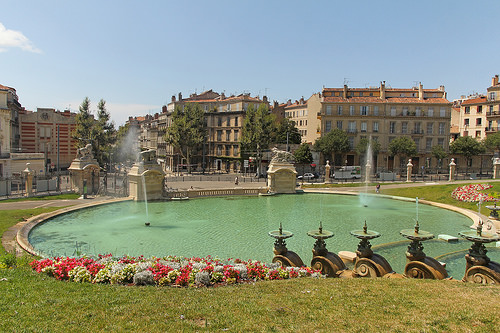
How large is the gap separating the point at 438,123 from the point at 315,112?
2549 cm

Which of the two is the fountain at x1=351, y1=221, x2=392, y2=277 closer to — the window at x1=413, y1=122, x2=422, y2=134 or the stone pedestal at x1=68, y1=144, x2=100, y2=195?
the stone pedestal at x1=68, y1=144, x2=100, y2=195

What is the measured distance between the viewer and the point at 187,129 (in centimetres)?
6919

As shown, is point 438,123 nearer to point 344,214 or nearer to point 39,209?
point 344,214

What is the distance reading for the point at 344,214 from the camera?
25.9m

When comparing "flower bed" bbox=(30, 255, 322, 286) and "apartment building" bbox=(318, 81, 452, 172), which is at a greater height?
"apartment building" bbox=(318, 81, 452, 172)

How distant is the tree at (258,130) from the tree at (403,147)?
21.6 meters

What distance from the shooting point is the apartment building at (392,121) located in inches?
2635

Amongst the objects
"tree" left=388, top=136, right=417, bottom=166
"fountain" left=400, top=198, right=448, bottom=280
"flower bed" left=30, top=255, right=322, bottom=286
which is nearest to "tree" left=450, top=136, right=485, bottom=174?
"tree" left=388, top=136, right=417, bottom=166

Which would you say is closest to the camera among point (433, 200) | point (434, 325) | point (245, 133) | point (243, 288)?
point (434, 325)

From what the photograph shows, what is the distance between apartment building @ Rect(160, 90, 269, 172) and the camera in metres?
74.9

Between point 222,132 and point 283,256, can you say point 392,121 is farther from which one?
point 283,256

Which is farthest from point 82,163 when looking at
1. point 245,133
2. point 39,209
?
point 245,133

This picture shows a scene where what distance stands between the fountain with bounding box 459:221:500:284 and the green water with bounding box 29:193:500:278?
2509 millimetres

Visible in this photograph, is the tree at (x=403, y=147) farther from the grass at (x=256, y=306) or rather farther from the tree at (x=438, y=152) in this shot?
the grass at (x=256, y=306)
